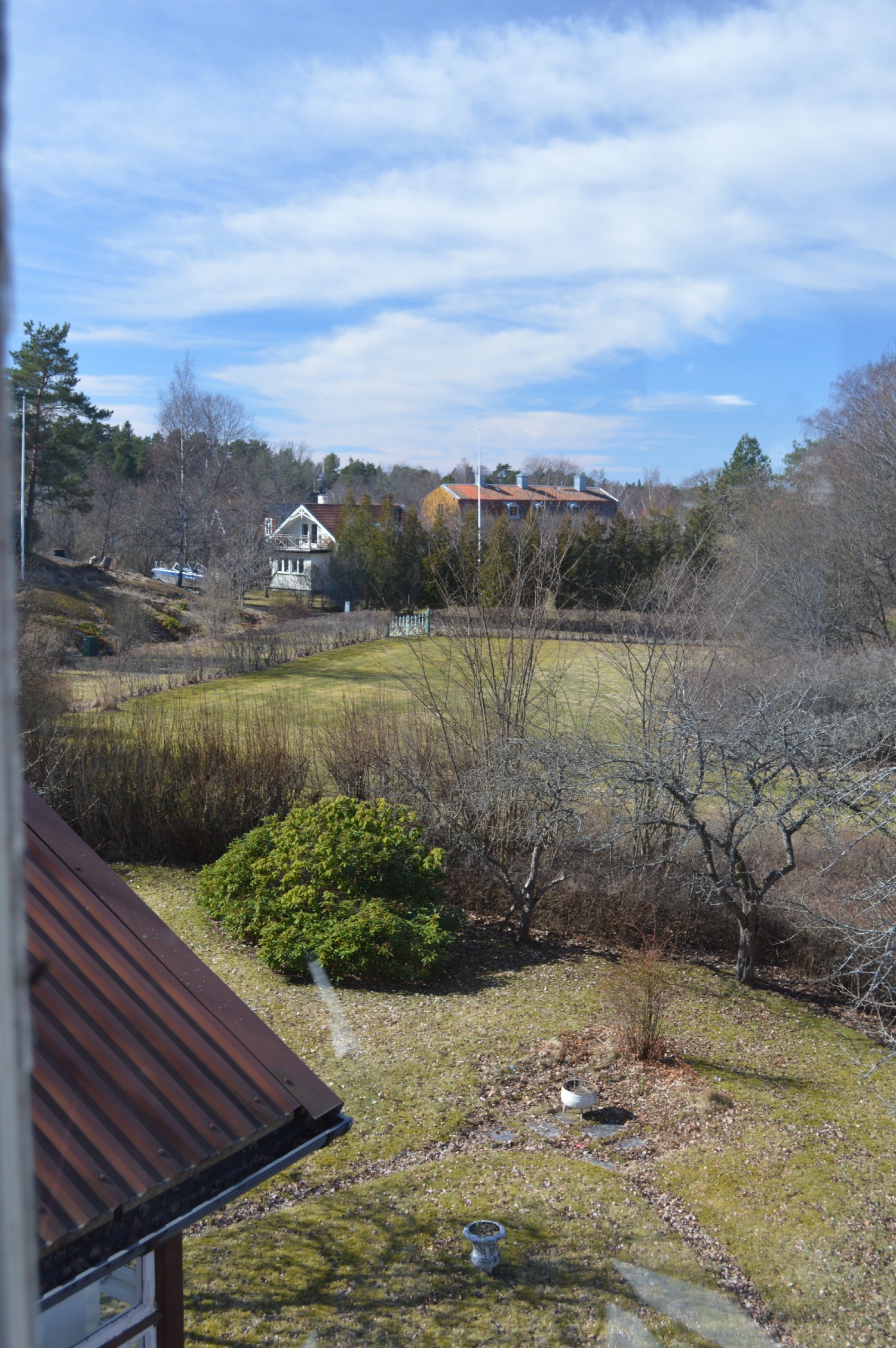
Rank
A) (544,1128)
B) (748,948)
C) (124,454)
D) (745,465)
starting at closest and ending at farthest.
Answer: (544,1128), (748,948), (745,465), (124,454)

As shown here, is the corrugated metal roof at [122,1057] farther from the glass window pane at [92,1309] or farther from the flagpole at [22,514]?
the flagpole at [22,514]

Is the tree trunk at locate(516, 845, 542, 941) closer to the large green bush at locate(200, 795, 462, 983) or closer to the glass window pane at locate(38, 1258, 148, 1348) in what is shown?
the large green bush at locate(200, 795, 462, 983)

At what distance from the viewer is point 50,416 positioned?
33.8 meters

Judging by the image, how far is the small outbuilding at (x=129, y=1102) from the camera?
2.75 metres

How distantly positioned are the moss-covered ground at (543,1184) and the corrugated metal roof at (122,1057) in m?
2.54

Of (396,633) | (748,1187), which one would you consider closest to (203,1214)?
(748,1187)

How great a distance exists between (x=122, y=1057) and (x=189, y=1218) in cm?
53

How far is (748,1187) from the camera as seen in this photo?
21.3 feet

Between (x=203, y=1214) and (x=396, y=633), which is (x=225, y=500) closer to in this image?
(x=396, y=633)

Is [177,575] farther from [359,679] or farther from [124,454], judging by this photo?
[359,679]

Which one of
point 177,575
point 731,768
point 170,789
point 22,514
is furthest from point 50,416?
point 731,768

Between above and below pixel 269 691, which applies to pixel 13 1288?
above

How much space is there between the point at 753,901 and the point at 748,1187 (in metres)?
3.86

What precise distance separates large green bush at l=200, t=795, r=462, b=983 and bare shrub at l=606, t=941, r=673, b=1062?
206cm
